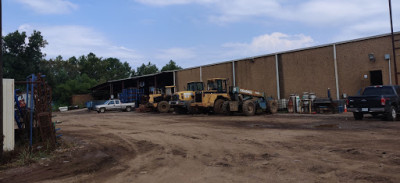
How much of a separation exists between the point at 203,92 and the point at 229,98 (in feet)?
7.34

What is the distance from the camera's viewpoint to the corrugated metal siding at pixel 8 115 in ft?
24.8

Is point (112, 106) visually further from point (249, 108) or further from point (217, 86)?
point (249, 108)

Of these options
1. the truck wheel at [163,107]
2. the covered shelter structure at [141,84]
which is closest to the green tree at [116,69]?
the covered shelter structure at [141,84]

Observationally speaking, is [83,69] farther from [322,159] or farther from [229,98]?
[322,159]

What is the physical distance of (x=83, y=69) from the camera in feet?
253

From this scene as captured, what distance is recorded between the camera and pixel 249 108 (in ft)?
70.6

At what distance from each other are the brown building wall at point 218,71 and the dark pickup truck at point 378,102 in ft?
59.2

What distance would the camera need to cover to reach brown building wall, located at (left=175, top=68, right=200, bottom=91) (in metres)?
36.3

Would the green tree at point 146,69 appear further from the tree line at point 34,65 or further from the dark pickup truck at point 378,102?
the dark pickup truck at point 378,102

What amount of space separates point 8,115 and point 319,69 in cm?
2360

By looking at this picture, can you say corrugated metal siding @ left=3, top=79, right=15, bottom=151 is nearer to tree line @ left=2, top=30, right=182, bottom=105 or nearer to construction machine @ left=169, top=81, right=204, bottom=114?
construction machine @ left=169, top=81, right=204, bottom=114

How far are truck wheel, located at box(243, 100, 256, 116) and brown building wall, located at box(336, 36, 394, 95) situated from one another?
8.07m

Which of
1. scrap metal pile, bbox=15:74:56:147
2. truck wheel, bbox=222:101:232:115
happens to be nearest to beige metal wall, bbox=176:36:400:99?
truck wheel, bbox=222:101:232:115

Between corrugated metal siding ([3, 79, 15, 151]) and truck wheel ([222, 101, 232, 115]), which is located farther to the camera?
truck wheel ([222, 101, 232, 115])
